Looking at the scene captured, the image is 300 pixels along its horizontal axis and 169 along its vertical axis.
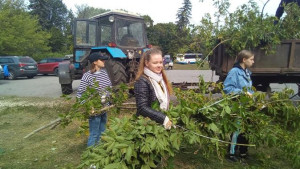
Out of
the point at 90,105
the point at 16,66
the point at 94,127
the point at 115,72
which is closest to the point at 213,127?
the point at 90,105

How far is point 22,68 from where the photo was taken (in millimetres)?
16453

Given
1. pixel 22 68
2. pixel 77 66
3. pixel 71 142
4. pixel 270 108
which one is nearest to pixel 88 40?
pixel 77 66

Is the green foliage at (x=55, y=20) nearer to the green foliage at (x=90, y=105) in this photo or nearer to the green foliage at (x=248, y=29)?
the green foliage at (x=248, y=29)

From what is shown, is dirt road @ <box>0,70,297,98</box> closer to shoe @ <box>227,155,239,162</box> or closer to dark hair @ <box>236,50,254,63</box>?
dark hair @ <box>236,50,254,63</box>

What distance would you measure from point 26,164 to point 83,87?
1533 millimetres

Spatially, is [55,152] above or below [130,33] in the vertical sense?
below

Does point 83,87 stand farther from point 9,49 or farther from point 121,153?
point 9,49

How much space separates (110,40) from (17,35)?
22.5 metres

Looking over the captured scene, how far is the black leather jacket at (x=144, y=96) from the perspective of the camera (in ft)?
6.85

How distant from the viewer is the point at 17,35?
2519cm

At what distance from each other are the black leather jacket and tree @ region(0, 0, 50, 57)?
24691 millimetres

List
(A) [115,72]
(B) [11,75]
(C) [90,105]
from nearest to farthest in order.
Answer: (C) [90,105] → (A) [115,72] → (B) [11,75]

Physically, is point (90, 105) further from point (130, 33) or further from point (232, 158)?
point (130, 33)

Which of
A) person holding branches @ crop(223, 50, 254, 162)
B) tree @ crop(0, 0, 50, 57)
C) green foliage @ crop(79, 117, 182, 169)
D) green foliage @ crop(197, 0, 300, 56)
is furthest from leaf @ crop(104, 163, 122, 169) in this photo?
tree @ crop(0, 0, 50, 57)
